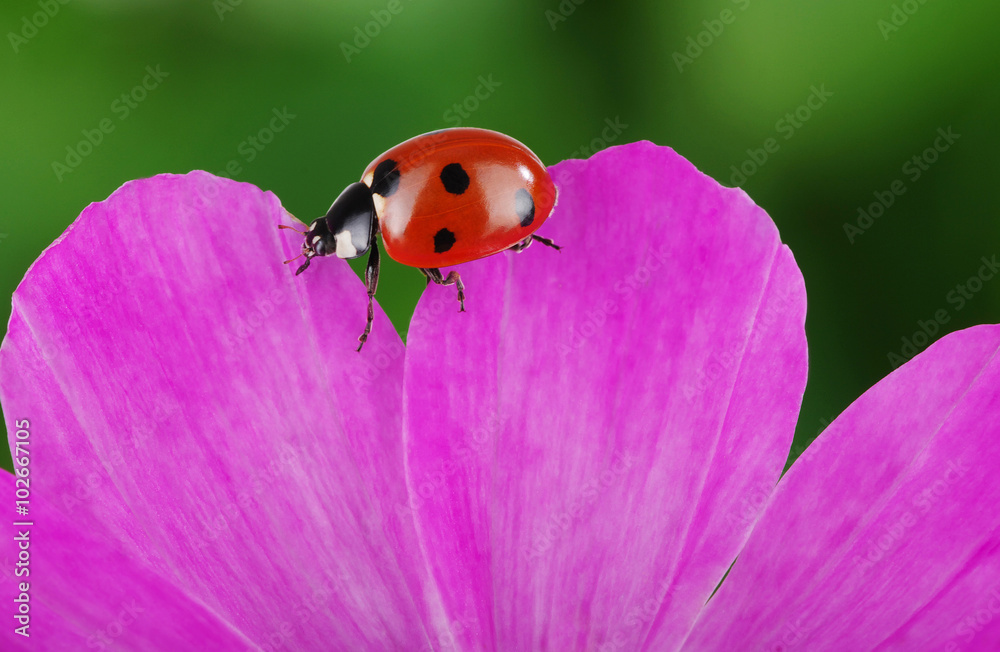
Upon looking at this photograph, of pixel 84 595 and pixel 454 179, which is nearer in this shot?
pixel 84 595

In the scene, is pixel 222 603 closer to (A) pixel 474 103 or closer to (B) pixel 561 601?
(B) pixel 561 601

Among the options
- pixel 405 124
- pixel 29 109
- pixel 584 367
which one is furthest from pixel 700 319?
pixel 29 109

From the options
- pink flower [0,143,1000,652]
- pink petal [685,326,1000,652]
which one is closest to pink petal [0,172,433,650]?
pink flower [0,143,1000,652]

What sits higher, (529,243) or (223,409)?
(529,243)

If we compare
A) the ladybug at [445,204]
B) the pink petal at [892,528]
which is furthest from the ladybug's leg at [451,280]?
the pink petal at [892,528]

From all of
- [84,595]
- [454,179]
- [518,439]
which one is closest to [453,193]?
[454,179]

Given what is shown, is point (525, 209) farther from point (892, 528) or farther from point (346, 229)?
point (892, 528)

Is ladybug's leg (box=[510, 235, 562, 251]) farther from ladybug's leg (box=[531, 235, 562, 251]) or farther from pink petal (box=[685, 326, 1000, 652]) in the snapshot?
pink petal (box=[685, 326, 1000, 652])
